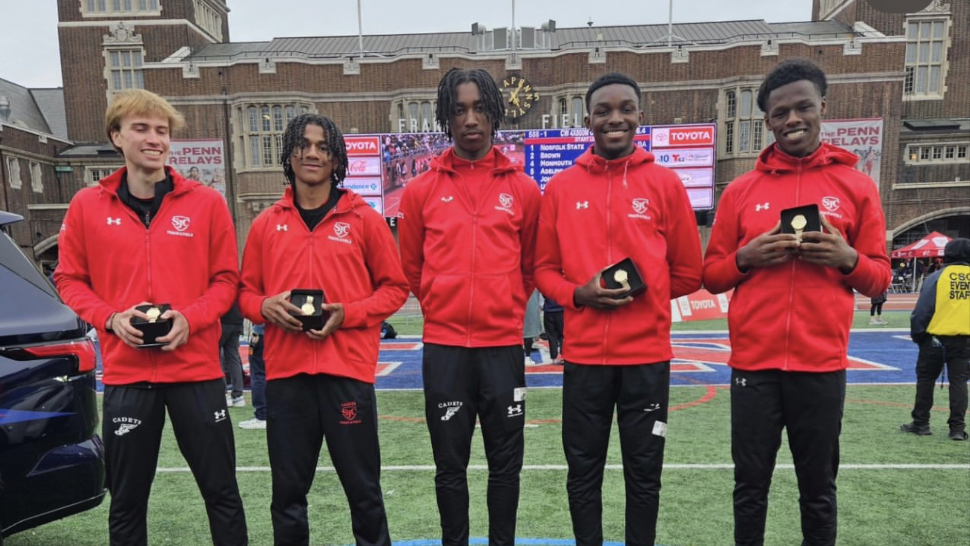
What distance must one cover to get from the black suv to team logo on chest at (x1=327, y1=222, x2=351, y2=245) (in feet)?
4.53

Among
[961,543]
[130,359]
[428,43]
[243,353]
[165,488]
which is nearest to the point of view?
[130,359]

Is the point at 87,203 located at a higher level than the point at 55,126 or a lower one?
lower

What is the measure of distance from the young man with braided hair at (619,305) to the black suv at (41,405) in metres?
2.34

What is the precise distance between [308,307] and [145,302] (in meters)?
0.75

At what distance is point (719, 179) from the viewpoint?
90.7 feet

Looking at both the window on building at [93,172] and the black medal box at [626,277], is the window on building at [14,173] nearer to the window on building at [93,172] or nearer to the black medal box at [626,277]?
the window on building at [93,172]

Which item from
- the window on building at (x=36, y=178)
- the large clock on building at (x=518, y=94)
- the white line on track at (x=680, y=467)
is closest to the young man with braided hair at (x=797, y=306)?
the white line on track at (x=680, y=467)

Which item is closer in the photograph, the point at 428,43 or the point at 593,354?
the point at 593,354

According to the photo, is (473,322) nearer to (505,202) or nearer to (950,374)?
(505,202)

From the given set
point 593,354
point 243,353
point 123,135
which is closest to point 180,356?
point 123,135

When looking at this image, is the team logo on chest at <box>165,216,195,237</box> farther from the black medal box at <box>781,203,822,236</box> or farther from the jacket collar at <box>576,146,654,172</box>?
the black medal box at <box>781,203,822,236</box>

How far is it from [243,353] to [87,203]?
1067 cm

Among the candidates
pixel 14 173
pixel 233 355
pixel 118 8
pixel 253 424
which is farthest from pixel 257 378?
pixel 118 8

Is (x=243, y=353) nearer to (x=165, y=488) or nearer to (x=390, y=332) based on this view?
(x=390, y=332)
